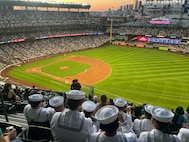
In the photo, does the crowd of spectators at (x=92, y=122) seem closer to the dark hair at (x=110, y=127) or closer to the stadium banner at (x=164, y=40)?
the dark hair at (x=110, y=127)

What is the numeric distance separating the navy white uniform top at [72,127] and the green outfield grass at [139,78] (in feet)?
75.6

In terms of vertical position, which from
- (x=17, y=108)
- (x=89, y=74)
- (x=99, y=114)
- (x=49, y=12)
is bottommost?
(x=89, y=74)

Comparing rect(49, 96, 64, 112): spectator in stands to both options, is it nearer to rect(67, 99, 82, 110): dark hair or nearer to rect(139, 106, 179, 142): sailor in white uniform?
rect(67, 99, 82, 110): dark hair

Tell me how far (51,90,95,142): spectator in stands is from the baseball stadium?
3515 millimetres

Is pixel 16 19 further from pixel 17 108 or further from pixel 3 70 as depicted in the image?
pixel 17 108

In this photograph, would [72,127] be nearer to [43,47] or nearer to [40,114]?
[40,114]

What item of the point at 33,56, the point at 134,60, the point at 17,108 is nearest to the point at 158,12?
the point at 134,60

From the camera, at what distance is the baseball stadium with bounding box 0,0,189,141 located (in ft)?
102

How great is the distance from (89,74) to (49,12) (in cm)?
4931

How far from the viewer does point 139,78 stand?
3725 centimetres

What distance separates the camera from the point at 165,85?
33.6 m

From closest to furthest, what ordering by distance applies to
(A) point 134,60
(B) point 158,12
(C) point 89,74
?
(C) point 89,74
(A) point 134,60
(B) point 158,12

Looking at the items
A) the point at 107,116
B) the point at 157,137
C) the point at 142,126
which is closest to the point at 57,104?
the point at 107,116

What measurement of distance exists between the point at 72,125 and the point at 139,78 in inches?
1313
